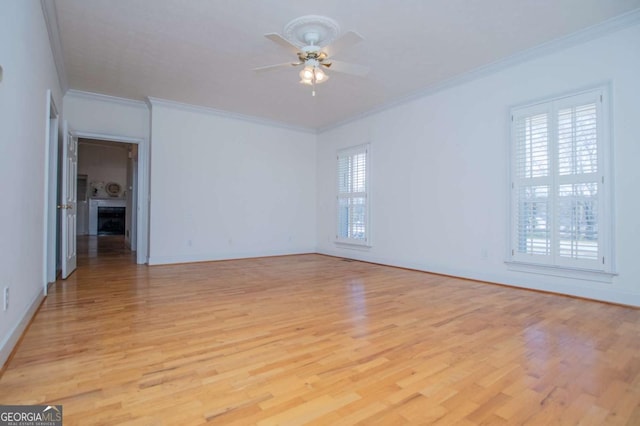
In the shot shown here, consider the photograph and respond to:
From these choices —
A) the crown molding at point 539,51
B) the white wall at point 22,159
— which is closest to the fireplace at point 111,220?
the white wall at point 22,159

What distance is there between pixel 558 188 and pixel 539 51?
1577 millimetres

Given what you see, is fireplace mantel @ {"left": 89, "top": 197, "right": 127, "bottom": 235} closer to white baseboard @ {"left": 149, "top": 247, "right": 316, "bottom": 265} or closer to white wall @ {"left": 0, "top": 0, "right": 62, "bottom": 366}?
white baseboard @ {"left": 149, "top": 247, "right": 316, "bottom": 265}

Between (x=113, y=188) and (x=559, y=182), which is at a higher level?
(x=113, y=188)

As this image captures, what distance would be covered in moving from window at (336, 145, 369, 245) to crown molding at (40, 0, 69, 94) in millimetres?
4542

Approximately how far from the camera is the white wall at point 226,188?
5.41 meters

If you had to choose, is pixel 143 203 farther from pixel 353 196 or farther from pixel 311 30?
pixel 311 30

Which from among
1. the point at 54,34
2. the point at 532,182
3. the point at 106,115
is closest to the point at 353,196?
the point at 532,182

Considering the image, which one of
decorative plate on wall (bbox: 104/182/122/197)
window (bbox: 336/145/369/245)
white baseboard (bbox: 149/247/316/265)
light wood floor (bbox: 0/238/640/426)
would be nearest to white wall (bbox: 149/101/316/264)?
white baseboard (bbox: 149/247/316/265)

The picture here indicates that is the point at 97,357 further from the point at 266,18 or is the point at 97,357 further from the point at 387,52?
the point at 387,52

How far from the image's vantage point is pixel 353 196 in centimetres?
626

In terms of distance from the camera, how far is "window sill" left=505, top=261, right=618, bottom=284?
3.16 metres

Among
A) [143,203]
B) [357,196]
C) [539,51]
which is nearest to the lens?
[539,51]

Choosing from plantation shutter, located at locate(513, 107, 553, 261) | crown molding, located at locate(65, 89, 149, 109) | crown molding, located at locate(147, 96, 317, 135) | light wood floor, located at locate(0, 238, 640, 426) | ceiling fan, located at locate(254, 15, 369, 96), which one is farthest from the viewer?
crown molding, located at locate(147, 96, 317, 135)

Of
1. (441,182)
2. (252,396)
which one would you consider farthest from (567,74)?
(252,396)
